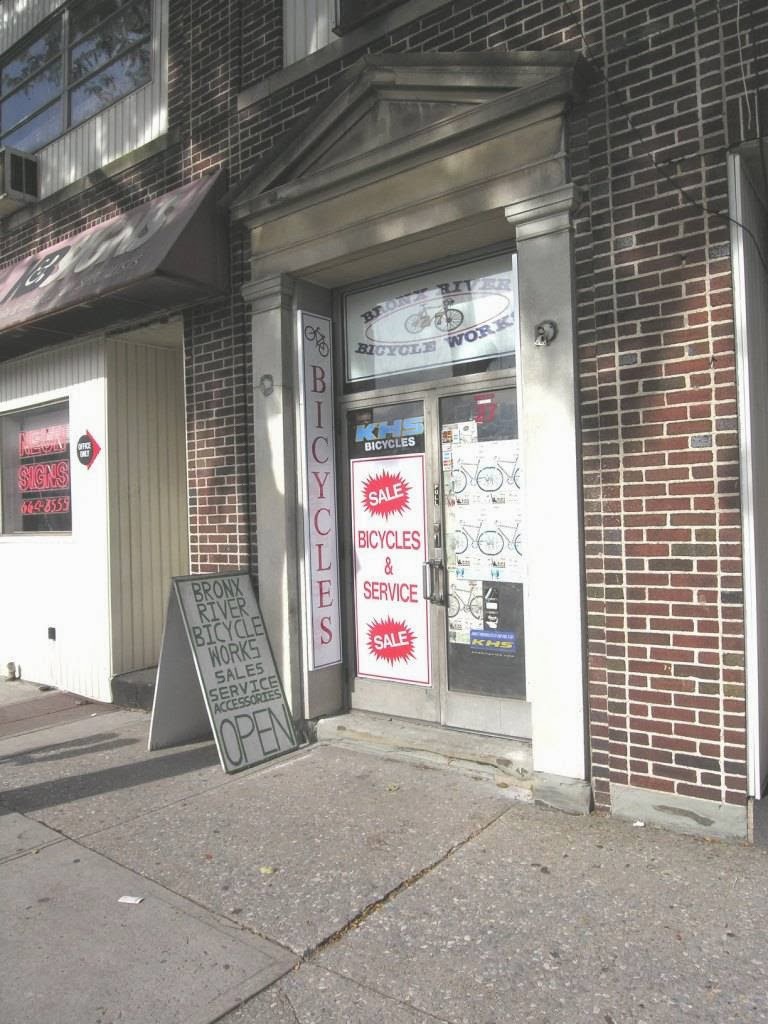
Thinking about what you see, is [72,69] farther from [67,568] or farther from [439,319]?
[439,319]

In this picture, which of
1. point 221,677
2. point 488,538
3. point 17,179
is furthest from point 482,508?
point 17,179

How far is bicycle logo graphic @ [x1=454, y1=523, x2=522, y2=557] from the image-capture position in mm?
4797

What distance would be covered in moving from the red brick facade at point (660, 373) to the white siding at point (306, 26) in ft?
5.26

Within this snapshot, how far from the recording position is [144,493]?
7.14m

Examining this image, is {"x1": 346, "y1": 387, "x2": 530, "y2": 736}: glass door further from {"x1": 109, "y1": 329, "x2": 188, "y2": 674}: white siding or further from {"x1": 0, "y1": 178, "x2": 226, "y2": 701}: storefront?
{"x1": 109, "y1": 329, "x2": 188, "y2": 674}: white siding

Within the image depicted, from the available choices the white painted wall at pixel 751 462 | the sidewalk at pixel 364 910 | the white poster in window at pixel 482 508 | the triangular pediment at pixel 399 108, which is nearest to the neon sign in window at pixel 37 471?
the triangular pediment at pixel 399 108

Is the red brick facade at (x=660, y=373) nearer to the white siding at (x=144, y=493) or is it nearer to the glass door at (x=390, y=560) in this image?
the glass door at (x=390, y=560)

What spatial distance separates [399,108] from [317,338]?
5.23 ft

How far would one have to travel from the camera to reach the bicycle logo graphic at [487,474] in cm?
Answer: 480

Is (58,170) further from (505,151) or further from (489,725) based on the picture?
(489,725)

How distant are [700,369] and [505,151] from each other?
169 cm

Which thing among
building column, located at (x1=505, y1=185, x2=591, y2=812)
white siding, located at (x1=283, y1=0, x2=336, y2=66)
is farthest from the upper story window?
building column, located at (x1=505, y1=185, x2=591, y2=812)

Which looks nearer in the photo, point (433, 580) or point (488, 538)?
point (488, 538)

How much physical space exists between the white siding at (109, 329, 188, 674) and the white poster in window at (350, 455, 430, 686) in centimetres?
245
